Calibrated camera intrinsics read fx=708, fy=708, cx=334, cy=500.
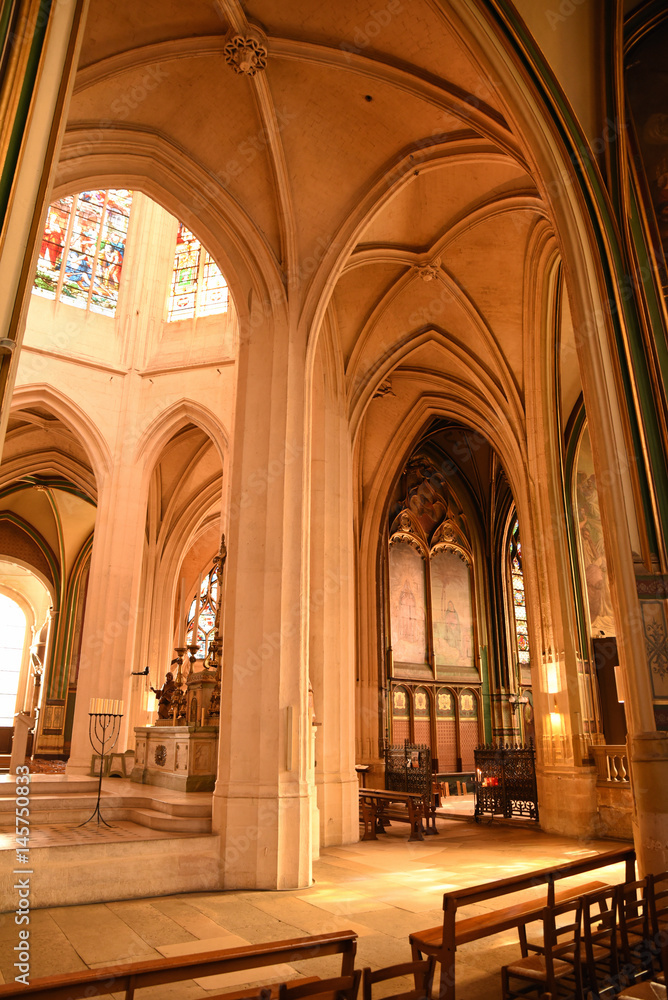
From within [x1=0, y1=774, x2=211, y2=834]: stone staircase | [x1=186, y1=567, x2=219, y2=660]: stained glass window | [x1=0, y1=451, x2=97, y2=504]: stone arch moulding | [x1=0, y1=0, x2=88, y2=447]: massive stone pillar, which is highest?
[x1=0, y1=451, x2=97, y2=504]: stone arch moulding

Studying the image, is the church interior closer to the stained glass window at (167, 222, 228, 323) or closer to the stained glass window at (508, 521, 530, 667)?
the stained glass window at (167, 222, 228, 323)

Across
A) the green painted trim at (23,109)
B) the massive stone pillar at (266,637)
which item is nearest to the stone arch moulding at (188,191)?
the massive stone pillar at (266,637)

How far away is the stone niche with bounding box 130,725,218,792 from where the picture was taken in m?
9.45

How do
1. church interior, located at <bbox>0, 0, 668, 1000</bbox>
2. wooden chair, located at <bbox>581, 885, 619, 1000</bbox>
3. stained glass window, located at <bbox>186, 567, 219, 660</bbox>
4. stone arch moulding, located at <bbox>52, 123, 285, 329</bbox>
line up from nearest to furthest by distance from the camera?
wooden chair, located at <bbox>581, 885, 619, 1000</bbox>, church interior, located at <bbox>0, 0, 668, 1000</bbox>, stone arch moulding, located at <bbox>52, 123, 285, 329</bbox>, stained glass window, located at <bbox>186, 567, 219, 660</bbox>

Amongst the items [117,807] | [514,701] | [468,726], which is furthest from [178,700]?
[514,701]

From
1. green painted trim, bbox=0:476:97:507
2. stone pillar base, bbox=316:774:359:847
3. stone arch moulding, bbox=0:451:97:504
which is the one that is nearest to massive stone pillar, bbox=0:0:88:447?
stone pillar base, bbox=316:774:359:847

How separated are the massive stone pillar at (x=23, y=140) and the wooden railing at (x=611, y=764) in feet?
38.3

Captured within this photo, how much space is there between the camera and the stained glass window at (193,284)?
1728 cm

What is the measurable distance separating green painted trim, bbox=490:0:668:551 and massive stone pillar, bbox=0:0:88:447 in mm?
4738

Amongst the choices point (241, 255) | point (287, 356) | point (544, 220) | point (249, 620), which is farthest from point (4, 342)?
point (544, 220)

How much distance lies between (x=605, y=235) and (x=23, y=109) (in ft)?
17.4

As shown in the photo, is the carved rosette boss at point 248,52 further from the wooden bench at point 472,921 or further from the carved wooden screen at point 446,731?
the carved wooden screen at point 446,731

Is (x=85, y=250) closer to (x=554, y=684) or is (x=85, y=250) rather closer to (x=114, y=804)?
(x=114, y=804)

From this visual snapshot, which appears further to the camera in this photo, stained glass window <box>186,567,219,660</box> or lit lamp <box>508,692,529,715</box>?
stained glass window <box>186,567,219,660</box>
